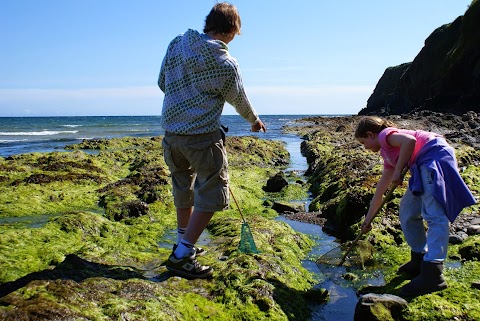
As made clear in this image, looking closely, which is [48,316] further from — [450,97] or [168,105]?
[450,97]

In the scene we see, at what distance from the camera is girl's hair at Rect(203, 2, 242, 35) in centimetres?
406

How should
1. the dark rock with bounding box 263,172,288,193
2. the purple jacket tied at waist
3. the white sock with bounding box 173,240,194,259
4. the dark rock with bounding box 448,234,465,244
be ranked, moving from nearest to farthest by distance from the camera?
the purple jacket tied at waist, the white sock with bounding box 173,240,194,259, the dark rock with bounding box 448,234,465,244, the dark rock with bounding box 263,172,288,193

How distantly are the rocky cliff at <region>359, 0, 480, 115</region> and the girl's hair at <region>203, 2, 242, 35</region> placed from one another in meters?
35.8

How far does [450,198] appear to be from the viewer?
3.92 meters

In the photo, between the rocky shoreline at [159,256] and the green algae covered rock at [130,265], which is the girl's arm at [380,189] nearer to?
the rocky shoreline at [159,256]

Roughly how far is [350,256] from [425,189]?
1868 millimetres

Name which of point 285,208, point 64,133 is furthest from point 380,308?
point 64,133

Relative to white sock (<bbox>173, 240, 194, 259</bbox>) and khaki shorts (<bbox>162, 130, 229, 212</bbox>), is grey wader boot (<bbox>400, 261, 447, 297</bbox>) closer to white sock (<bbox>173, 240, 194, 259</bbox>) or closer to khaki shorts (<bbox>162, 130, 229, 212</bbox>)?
khaki shorts (<bbox>162, 130, 229, 212</bbox>)

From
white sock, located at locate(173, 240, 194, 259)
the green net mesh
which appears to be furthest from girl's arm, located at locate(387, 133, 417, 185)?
white sock, located at locate(173, 240, 194, 259)

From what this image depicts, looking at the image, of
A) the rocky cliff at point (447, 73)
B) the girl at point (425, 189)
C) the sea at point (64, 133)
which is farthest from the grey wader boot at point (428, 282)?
the rocky cliff at point (447, 73)

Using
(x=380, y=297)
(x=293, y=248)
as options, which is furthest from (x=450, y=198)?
(x=293, y=248)

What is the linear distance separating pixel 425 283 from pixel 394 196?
3.52m

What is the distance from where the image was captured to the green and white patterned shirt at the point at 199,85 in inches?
158

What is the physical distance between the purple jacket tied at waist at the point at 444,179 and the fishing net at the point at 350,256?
1518mm
